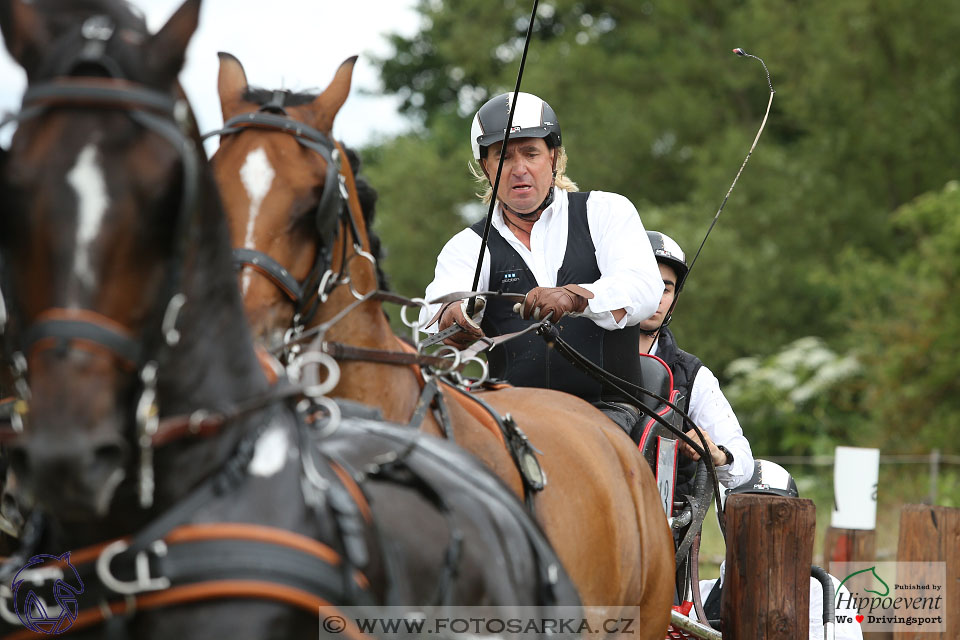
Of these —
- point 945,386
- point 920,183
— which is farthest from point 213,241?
point 920,183

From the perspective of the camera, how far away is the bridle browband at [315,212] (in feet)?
11.7

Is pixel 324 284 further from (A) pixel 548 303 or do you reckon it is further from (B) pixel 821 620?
(B) pixel 821 620

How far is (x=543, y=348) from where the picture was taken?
5270mm

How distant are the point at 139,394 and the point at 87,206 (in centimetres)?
33

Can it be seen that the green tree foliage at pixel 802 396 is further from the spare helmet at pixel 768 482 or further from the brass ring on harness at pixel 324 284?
the brass ring on harness at pixel 324 284

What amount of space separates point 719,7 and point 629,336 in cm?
1769

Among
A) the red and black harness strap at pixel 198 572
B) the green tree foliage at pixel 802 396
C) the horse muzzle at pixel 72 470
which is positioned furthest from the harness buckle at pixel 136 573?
the green tree foliage at pixel 802 396

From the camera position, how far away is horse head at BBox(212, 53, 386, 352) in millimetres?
3512

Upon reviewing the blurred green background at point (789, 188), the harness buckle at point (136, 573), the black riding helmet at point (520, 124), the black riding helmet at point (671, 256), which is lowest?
the harness buckle at point (136, 573)

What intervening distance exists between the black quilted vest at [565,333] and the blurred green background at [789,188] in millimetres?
9817

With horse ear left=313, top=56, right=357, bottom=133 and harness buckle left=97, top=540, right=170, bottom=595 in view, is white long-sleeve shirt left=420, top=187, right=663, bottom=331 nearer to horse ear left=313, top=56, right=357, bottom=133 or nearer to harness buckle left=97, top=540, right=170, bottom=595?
horse ear left=313, top=56, right=357, bottom=133

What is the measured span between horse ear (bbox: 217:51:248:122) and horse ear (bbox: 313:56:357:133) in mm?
237

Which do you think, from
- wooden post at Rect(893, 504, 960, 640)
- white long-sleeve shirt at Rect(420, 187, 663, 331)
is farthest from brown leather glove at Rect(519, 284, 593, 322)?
wooden post at Rect(893, 504, 960, 640)

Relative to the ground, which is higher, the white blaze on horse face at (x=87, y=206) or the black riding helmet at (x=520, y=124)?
the black riding helmet at (x=520, y=124)
